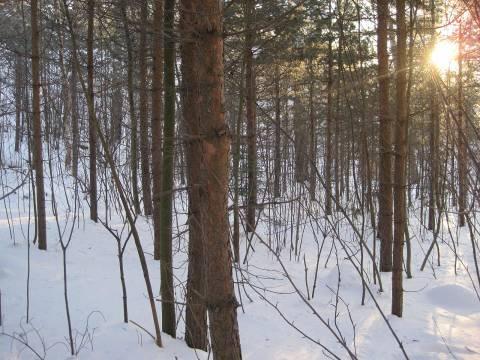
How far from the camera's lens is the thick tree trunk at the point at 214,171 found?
87.5 inches

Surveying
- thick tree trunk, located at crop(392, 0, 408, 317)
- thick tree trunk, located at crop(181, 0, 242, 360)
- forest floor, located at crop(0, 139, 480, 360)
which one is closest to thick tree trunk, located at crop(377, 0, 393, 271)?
thick tree trunk, located at crop(392, 0, 408, 317)

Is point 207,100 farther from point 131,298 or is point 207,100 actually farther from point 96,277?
point 96,277

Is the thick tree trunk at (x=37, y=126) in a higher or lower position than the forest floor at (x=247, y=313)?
higher

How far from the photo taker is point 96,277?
628 centimetres

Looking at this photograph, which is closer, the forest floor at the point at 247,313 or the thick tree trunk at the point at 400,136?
the forest floor at the point at 247,313

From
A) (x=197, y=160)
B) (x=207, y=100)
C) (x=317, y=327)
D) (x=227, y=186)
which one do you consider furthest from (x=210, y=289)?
(x=317, y=327)

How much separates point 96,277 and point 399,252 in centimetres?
400

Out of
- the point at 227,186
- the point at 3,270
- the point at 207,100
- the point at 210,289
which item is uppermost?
the point at 207,100

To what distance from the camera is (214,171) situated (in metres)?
2.23

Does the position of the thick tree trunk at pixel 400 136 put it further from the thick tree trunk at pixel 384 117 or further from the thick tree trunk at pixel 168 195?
the thick tree trunk at pixel 168 195

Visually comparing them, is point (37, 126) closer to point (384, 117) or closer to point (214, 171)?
point (384, 117)

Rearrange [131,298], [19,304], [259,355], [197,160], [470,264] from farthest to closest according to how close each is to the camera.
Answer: [470,264], [131,298], [19,304], [259,355], [197,160]

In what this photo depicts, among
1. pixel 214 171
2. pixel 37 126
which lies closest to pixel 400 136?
pixel 214 171

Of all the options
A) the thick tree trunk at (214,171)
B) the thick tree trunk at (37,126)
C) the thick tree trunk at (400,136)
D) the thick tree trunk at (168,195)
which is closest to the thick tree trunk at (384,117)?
the thick tree trunk at (400,136)
